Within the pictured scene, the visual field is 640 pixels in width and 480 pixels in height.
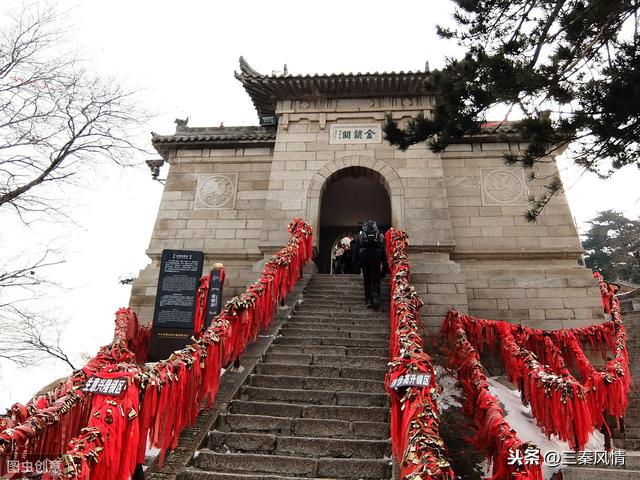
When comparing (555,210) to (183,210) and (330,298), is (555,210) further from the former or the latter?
(183,210)

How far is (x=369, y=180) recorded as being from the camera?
1209 cm

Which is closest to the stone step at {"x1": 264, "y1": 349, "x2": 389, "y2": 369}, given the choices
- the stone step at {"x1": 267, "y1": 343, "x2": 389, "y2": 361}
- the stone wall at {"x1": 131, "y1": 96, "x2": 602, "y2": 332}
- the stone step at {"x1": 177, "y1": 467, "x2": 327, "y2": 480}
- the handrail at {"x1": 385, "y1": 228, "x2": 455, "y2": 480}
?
the stone step at {"x1": 267, "y1": 343, "x2": 389, "y2": 361}

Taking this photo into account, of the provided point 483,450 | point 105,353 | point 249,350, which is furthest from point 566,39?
point 105,353

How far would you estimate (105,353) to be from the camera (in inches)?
243

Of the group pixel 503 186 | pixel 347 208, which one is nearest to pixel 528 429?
pixel 503 186

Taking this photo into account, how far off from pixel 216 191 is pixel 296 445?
324 inches

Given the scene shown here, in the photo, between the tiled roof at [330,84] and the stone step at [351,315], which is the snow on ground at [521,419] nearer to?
the stone step at [351,315]

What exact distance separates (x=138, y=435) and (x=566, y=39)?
5861mm

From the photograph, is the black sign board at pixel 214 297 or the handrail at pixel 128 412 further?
the black sign board at pixel 214 297

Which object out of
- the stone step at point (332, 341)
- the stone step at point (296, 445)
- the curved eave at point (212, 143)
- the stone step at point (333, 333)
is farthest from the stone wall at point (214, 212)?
the stone step at point (296, 445)

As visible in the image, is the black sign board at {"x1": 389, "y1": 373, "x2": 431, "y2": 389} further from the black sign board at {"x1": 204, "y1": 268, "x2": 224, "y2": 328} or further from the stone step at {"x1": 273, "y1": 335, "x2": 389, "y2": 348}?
the black sign board at {"x1": 204, "y1": 268, "x2": 224, "y2": 328}

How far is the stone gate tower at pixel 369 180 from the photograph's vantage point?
9.09 meters

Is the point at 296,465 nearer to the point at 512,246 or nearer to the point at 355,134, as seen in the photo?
the point at 512,246

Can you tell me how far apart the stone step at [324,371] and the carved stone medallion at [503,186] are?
258 inches
